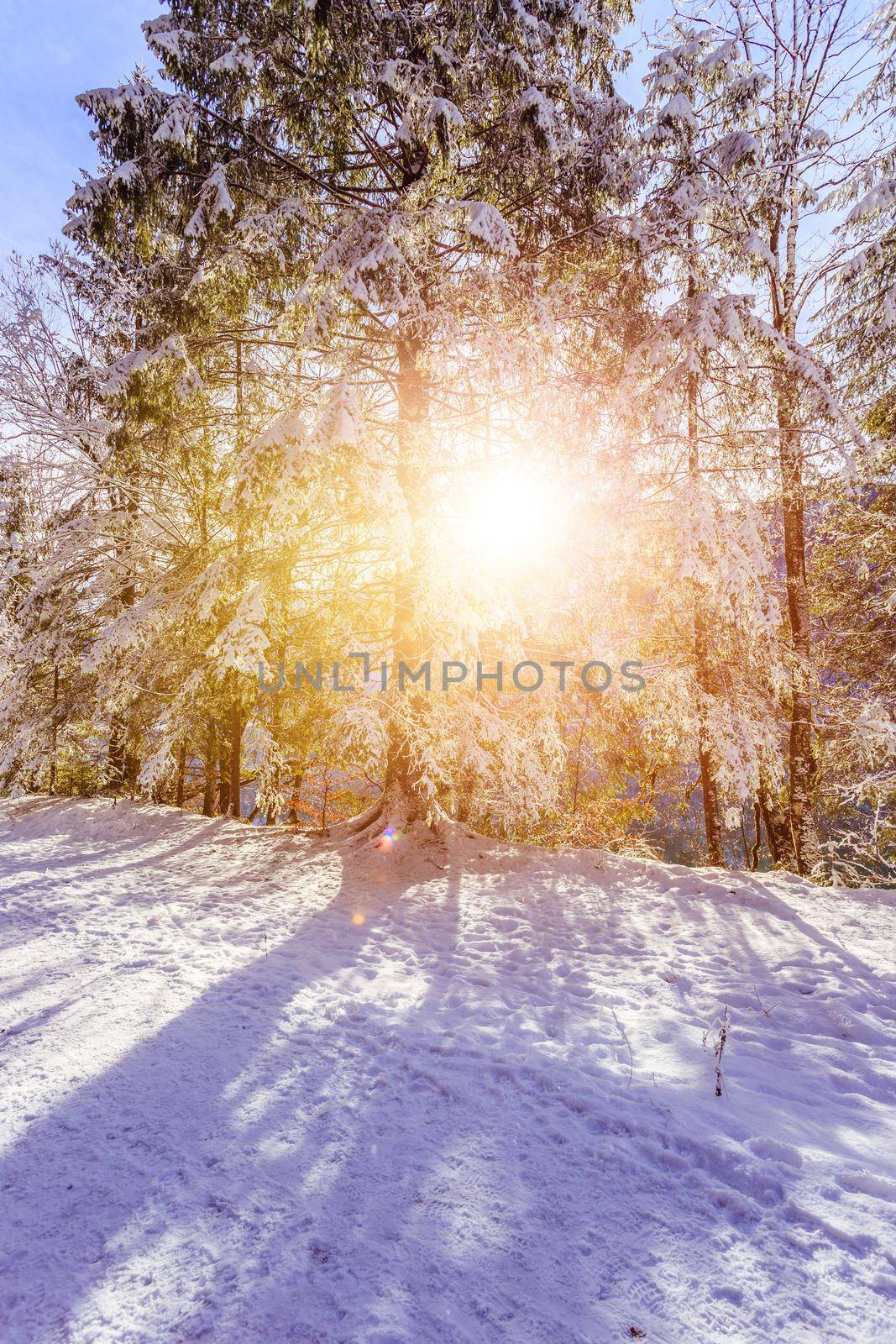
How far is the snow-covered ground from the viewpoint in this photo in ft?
6.43

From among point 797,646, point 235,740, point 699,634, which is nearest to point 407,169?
point 699,634

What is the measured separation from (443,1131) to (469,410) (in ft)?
25.5

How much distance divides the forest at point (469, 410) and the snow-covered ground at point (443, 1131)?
2635 mm

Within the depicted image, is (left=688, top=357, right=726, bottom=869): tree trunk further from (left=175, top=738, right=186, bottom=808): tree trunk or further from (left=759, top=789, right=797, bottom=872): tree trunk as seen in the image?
(left=175, top=738, right=186, bottom=808): tree trunk

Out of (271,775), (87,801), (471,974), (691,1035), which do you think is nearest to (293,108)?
(271,775)

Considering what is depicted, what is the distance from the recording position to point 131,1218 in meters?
2.23

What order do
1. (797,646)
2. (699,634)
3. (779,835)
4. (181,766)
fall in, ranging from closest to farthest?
(699,634)
(797,646)
(779,835)
(181,766)

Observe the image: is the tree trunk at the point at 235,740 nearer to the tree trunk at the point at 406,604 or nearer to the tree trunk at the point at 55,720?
the tree trunk at the point at 406,604

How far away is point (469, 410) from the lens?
807cm

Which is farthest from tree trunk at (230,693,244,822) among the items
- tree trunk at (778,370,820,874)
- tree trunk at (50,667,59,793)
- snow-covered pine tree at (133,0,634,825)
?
tree trunk at (778,370,820,874)

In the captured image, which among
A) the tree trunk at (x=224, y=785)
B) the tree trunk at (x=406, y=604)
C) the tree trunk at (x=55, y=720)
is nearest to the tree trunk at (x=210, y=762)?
the tree trunk at (x=224, y=785)

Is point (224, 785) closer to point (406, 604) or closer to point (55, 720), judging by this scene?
point (55, 720)

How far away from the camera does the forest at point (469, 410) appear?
22.2 ft

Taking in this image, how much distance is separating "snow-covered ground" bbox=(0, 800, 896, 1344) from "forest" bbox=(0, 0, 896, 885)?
2635 millimetres
